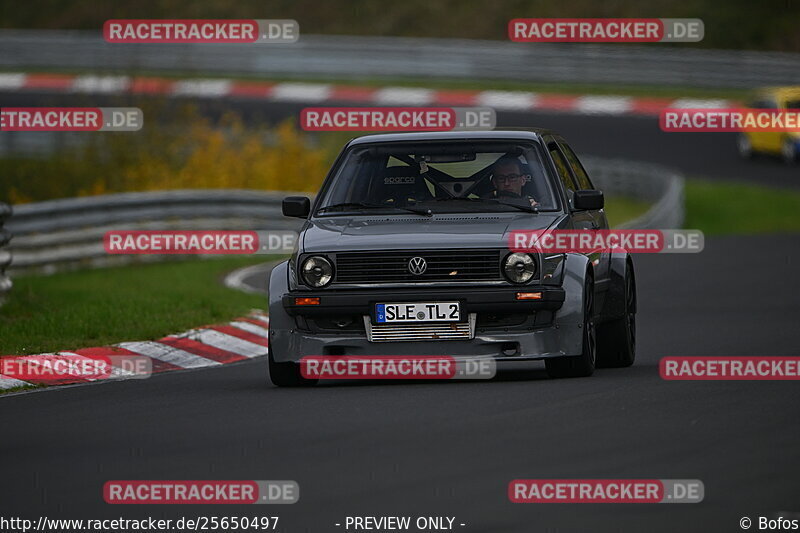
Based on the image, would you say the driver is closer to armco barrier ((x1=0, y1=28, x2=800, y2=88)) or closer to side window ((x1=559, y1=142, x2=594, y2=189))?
side window ((x1=559, y1=142, x2=594, y2=189))

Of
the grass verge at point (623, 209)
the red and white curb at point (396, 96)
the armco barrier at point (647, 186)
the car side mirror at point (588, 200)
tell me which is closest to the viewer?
the car side mirror at point (588, 200)

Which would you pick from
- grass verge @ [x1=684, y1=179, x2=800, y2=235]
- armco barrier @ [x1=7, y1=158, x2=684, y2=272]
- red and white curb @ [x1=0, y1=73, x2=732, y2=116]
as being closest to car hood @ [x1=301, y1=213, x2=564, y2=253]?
armco barrier @ [x1=7, y1=158, x2=684, y2=272]

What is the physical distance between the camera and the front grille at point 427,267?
10.9m

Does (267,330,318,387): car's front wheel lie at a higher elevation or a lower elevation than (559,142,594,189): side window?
lower

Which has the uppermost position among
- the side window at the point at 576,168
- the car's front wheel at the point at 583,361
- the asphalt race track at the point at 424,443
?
the side window at the point at 576,168

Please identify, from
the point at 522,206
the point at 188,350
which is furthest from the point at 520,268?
the point at 188,350

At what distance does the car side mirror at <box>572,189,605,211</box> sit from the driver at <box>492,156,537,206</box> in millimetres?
289

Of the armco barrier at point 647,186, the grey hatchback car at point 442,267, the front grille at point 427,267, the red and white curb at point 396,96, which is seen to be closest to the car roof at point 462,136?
the grey hatchback car at point 442,267

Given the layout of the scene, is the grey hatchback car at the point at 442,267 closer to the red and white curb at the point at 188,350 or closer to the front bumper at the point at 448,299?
the front bumper at the point at 448,299

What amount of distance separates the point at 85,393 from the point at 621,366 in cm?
365

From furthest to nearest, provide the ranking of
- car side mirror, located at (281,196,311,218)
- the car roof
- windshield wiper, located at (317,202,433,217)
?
the car roof
car side mirror, located at (281,196,311,218)
windshield wiper, located at (317,202,433,217)

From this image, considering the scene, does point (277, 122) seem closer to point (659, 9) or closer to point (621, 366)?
point (659, 9)

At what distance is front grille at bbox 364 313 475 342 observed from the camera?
425 inches

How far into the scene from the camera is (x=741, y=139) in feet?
130
